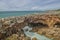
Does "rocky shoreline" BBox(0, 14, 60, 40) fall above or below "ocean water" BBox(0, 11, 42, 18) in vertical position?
below

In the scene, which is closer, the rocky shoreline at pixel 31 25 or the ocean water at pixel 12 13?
the rocky shoreline at pixel 31 25

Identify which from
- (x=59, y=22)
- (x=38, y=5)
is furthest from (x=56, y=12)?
(x=38, y=5)

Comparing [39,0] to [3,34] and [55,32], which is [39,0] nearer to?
Answer: [55,32]

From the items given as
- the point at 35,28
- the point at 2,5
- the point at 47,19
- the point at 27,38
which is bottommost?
the point at 27,38

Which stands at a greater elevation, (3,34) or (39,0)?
(39,0)

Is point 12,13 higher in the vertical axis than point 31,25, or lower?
higher

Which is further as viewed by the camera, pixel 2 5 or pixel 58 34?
pixel 2 5

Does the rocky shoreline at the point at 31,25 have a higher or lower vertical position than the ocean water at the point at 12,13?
lower

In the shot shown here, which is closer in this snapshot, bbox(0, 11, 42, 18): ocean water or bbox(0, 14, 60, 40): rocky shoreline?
bbox(0, 14, 60, 40): rocky shoreline
